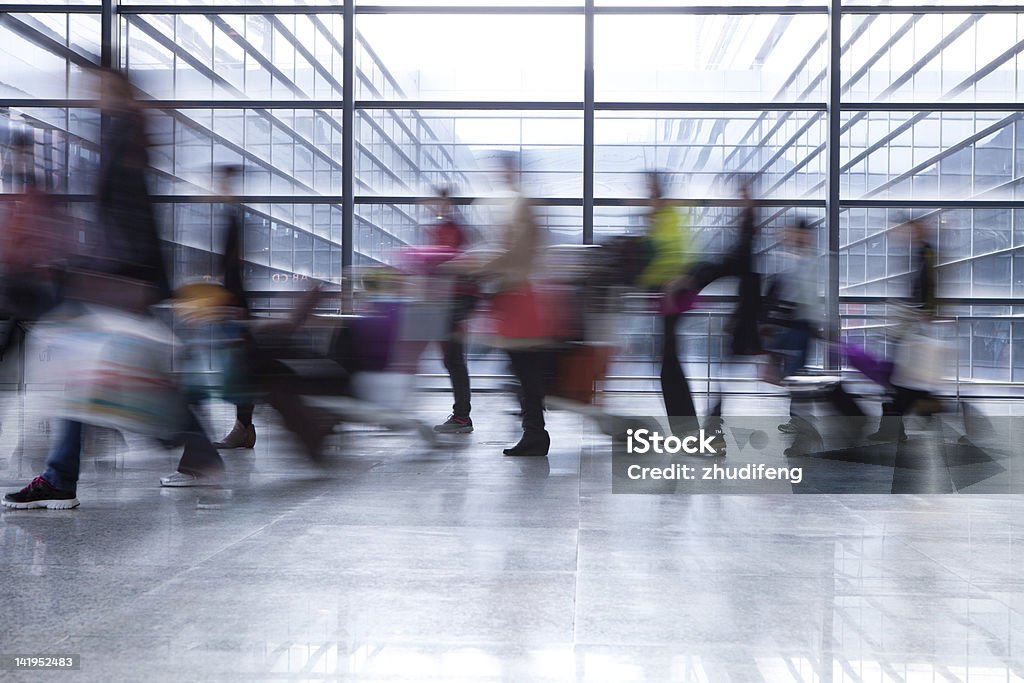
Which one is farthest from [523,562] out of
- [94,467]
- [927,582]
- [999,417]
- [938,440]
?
[999,417]

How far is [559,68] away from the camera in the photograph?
1143 centimetres

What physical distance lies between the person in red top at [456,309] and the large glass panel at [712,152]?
16.6 feet

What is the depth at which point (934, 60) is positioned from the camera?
11375 mm

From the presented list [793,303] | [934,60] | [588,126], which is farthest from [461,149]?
[793,303]

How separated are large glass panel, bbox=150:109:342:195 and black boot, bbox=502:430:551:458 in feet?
22.0

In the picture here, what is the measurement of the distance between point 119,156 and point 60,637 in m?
1.97

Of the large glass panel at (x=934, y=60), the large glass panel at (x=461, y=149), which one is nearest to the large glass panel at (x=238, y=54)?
the large glass panel at (x=461, y=149)

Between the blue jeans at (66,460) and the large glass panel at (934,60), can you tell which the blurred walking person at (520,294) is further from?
the large glass panel at (934,60)

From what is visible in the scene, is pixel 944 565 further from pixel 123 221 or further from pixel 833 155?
pixel 833 155

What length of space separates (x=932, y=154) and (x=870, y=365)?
6.46 m

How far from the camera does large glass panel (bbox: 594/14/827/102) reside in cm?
1130

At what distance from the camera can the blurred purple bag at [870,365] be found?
5.84m

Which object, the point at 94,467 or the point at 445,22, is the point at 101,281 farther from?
the point at 445,22

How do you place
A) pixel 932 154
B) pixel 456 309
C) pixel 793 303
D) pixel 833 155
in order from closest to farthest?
1. pixel 456 309
2. pixel 793 303
3. pixel 833 155
4. pixel 932 154
